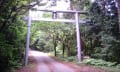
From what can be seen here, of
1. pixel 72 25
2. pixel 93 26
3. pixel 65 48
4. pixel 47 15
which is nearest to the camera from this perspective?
pixel 93 26

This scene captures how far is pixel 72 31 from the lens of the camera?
984 inches

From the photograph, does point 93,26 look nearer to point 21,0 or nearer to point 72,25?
point 72,25

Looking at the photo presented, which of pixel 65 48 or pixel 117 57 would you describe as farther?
pixel 65 48

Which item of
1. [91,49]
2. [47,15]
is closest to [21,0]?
[91,49]

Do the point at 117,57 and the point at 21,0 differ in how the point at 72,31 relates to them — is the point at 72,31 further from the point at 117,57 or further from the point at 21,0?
the point at 21,0

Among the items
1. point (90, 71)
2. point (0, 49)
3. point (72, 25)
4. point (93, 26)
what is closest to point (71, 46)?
point (72, 25)

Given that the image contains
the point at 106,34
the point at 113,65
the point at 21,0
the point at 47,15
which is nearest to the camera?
the point at 21,0

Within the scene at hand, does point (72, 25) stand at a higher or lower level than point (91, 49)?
higher

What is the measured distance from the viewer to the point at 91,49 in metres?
24.4

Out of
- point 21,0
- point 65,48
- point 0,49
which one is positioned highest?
point 21,0

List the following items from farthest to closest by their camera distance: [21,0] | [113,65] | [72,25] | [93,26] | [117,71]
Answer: [72,25] → [93,26] → [113,65] → [117,71] → [21,0]

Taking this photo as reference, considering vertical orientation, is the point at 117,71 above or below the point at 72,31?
below

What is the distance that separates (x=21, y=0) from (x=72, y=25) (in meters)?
16.7

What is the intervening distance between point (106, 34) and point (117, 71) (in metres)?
4.98
